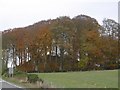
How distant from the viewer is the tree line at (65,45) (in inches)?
3059

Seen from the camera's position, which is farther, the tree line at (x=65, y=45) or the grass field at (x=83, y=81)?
the tree line at (x=65, y=45)

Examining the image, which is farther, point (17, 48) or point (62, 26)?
point (17, 48)

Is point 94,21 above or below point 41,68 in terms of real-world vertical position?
above

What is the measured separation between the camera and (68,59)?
82.2 m

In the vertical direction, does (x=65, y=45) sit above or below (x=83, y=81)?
above

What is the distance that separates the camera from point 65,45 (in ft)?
259

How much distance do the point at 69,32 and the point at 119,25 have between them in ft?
42.9

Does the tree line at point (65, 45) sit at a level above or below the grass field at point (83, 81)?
above

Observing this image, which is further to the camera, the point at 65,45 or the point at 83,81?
the point at 65,45

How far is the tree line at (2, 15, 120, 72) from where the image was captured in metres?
77.7

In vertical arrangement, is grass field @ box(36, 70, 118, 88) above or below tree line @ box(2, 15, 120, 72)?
below

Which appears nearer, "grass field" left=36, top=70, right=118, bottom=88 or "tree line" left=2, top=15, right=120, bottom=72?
"grass field" left=36, top=70, right=118, bottom=88

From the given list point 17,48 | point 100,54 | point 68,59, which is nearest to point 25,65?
point 17,48

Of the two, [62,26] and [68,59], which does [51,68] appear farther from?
[62,26]
